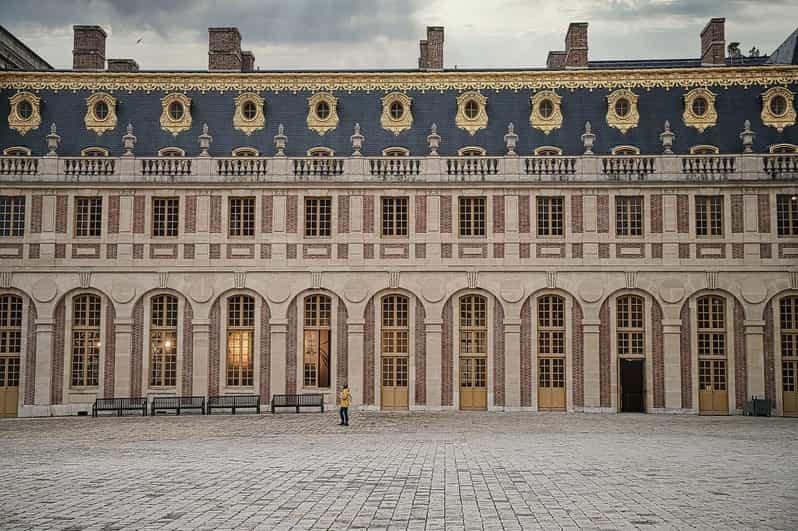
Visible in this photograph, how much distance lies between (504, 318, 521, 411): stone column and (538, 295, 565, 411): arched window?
844 millimetres

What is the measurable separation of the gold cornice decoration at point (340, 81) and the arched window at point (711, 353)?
9.67 metres

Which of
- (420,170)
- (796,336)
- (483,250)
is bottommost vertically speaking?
(796,336)

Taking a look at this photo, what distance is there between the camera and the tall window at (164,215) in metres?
35.5

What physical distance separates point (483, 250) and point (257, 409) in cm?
1066

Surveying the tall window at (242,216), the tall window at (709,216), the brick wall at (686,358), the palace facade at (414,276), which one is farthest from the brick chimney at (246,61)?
the brick wall at (686,358)

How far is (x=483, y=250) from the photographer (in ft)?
115

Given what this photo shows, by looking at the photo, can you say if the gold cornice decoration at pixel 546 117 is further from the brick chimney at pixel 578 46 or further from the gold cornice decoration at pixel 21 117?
the gold cornice decoration at pixel 21 117

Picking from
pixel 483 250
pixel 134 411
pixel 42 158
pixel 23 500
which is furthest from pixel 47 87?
pixel 23 500

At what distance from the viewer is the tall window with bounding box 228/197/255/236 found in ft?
116

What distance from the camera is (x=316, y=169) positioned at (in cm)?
3541

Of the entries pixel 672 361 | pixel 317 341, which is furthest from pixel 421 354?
pixel 672 361

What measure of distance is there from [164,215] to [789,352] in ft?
81.8

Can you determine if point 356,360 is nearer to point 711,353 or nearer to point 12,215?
point 711,353

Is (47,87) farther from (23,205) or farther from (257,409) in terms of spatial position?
(257,409)
